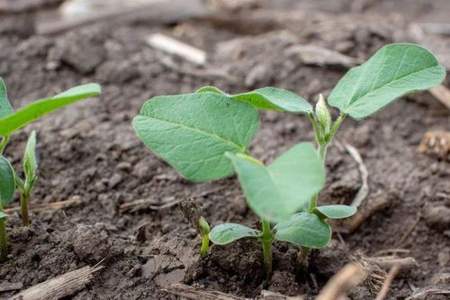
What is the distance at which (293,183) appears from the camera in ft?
3.47

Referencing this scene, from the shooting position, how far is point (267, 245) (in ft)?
4.37

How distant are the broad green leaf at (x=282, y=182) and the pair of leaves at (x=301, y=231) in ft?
0.64

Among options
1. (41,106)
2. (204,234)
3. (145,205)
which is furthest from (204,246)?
(41,106)

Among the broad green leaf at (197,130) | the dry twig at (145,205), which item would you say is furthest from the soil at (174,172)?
the broad green leaf at (197,130)

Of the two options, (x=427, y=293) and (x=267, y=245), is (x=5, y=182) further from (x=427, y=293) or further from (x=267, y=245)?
(x=427, y=293)

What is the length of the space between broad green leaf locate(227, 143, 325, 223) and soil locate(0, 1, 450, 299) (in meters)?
0.34

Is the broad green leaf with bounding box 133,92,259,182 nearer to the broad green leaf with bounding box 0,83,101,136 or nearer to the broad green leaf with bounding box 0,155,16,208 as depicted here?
the broad green leaf with bounding box 0,83,101,136

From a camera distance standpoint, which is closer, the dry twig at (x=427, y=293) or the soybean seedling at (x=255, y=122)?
the soybean seedling at (x=255, y=122)

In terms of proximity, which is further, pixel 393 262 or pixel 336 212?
pixel 393 262

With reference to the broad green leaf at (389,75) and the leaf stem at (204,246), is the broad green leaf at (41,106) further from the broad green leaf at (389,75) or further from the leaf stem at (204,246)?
the broad green leaf at (389,75)

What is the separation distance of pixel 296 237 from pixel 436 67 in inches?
17.4

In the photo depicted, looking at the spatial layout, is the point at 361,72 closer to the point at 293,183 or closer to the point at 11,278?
the point at 293,183

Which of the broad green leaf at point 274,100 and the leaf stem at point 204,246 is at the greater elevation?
the broad green leaf at point 274,100

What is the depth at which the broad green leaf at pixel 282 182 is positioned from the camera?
1.02 metres
